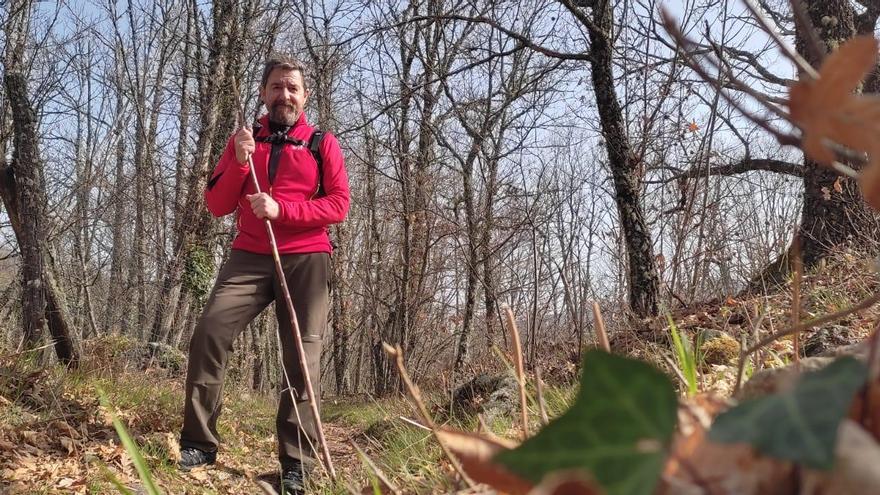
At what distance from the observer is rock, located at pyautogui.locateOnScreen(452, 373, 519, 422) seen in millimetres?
4238

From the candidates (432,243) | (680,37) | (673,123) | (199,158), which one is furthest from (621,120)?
(432,243)

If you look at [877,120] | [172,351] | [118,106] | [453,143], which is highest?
[118,106]

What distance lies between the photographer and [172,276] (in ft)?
28.0

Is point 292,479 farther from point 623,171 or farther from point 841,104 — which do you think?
point 623,171

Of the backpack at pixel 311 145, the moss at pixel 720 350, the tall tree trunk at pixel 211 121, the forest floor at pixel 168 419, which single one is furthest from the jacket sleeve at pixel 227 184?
the tall tree trunk at pixel 211 121

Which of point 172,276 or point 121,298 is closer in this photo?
point 172,276

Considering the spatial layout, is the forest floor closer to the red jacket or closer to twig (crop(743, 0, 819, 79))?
the red jacket

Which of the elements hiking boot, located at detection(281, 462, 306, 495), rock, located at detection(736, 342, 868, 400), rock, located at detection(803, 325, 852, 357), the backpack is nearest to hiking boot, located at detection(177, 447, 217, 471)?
hiking boot, located at detection(281, 462, 306, 495)

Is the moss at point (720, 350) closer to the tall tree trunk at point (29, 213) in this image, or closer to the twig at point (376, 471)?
the twig at point (376, 471)

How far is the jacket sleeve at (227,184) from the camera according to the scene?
10.1ft

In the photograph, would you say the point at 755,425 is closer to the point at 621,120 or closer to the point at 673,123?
the point at 621,120

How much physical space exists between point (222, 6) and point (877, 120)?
8.87 metres

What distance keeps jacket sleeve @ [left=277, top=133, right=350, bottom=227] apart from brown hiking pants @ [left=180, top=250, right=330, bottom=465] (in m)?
0.24

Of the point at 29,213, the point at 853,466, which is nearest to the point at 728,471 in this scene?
the point at 853,466
